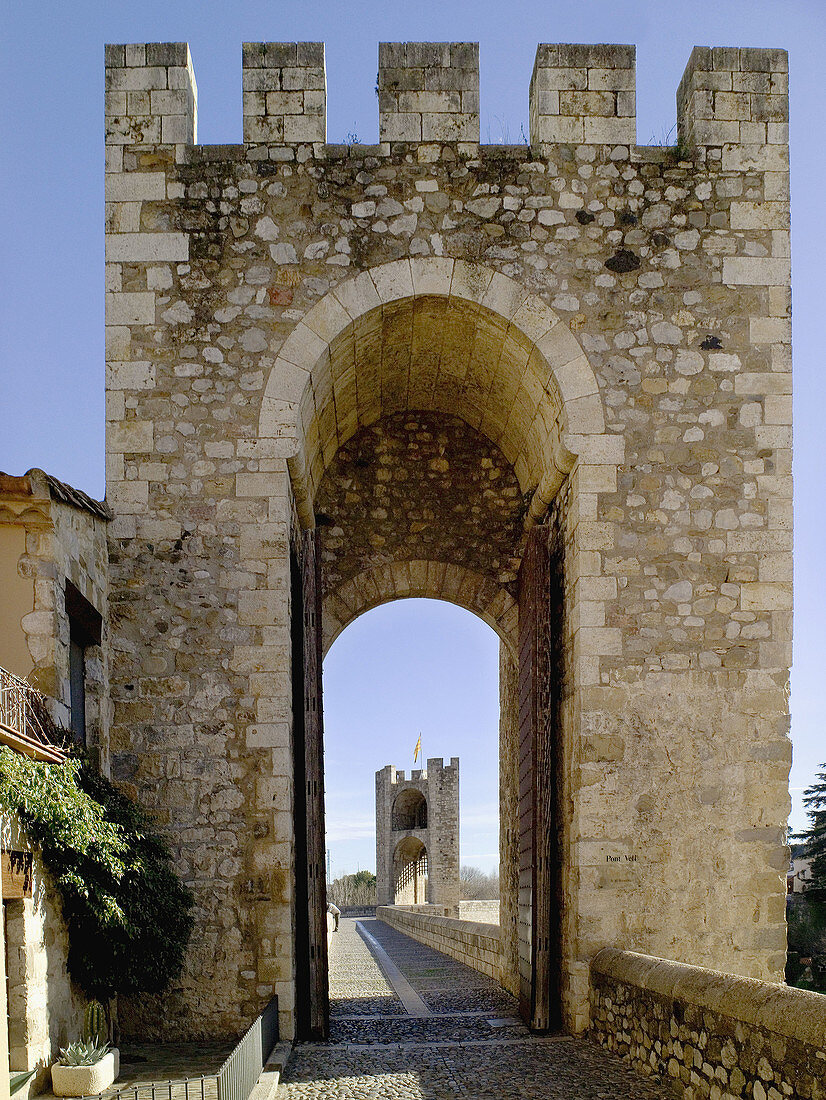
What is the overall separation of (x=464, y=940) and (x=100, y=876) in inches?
313

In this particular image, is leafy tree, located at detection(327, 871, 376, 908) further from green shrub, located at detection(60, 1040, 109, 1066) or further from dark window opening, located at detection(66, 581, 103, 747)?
green shrub, located at detection(60, 1040, 109, 1066)

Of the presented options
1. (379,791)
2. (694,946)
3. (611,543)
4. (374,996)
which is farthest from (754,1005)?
(379,791)

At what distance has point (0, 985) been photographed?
361 cm

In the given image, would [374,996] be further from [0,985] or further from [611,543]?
[0,985]

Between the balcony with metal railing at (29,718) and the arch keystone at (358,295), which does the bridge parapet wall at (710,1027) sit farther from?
the arch keystone at (358,295)

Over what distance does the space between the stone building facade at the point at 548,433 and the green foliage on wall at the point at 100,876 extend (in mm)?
614

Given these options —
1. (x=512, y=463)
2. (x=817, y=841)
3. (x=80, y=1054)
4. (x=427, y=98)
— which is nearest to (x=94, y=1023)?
(x=80, y=1054)

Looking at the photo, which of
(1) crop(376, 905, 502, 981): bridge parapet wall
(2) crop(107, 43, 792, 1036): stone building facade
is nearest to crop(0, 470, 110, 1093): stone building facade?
(2) crop(107, 43, 792, 1036): stone building facade

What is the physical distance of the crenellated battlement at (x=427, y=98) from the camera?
6.79m

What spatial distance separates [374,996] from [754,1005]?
6.11 m

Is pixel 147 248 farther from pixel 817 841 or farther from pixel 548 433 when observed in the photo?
pixel 817 841

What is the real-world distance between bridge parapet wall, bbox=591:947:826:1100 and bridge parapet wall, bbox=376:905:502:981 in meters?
4.33

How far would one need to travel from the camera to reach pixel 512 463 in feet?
29.2

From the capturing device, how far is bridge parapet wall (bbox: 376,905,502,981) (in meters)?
10.1
